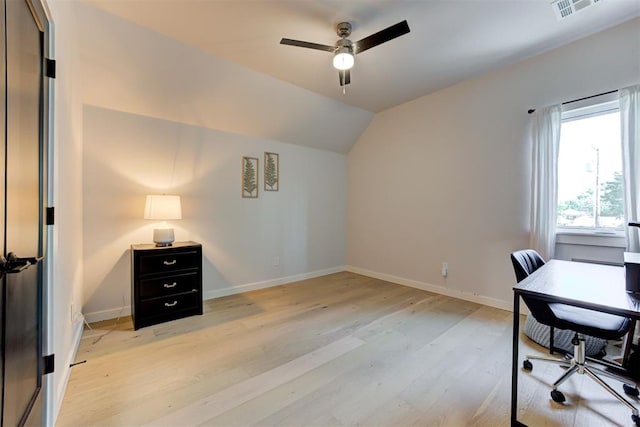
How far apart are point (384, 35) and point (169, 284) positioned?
296 cm

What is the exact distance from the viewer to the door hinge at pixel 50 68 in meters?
1.41

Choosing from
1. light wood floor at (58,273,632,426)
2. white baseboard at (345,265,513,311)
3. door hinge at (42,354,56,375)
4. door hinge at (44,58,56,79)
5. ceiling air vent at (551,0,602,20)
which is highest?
ceiling air vent at (551,0,602,20)

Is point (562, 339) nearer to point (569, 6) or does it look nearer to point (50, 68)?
point (569, 6)

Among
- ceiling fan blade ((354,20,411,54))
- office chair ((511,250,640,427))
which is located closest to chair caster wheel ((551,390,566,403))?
office chair ((511,250,640,427))

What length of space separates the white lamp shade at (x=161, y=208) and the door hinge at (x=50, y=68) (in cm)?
145

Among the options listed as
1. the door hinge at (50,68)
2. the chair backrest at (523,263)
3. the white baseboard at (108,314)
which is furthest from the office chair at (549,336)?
the white baseboard at (108,314)

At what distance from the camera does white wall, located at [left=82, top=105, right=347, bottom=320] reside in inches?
107

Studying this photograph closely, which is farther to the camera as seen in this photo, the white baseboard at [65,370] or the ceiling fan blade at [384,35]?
the ceiling fan blade at [384,35]

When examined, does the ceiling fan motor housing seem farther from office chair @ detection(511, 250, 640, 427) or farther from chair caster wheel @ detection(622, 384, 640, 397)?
chair caster wheel @ detection(622, 384, 640, 397)

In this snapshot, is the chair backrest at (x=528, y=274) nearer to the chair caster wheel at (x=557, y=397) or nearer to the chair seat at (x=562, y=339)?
the chair caster wheel at (x=557, y=397)

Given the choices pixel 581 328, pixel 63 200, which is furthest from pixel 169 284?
pixel 581 328

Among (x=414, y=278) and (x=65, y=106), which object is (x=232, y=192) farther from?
(x=414, y=278)

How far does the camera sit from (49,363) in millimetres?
1372

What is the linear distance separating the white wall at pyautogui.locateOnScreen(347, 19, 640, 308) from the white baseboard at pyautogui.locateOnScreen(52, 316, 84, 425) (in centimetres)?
367
